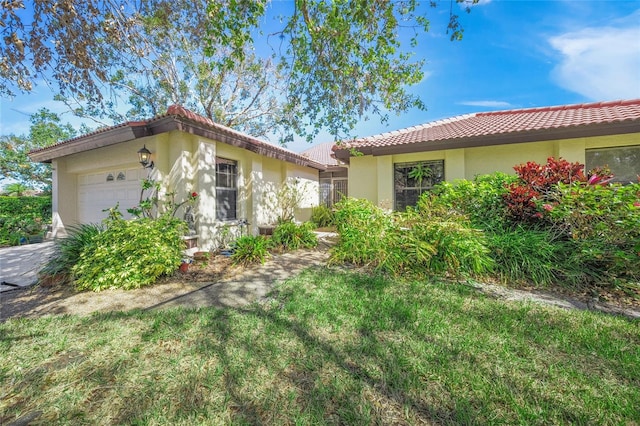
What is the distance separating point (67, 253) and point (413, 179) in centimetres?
886

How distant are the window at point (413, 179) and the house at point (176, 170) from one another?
4.13 meters

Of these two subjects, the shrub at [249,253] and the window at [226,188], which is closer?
the shrub at [249,253]

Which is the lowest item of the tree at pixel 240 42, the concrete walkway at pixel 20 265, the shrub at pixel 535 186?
the concrete walkway at pixel 20 265

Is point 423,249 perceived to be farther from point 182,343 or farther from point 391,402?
point 182,343

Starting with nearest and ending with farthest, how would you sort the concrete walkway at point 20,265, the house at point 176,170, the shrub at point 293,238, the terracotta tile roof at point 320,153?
1. the concrete walkway at point 20,265
2. the house at point 176,170
3. the shrub at point 293,238
4. the terracotta tile roof at point 320,153

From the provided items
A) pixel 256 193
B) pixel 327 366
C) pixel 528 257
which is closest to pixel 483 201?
pixel 528 257

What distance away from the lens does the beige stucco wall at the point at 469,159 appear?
630 centimetres

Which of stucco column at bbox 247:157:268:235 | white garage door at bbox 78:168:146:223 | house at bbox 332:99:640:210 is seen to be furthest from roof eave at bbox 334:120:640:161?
white garage door at bbox 78:168:146:223

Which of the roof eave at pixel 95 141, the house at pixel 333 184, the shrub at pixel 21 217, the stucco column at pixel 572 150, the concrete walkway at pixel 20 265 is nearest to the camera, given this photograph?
the concrete walkway at pixel 20 265

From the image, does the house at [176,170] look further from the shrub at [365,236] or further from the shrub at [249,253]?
the shrub at [365,236]

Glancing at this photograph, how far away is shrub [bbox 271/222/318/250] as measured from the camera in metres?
6.61

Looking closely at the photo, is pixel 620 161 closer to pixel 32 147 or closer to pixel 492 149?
pixel 492 149

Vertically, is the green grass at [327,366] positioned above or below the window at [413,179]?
below

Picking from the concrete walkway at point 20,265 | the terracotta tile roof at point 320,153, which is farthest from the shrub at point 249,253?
the terracotta tile roof at point 320,153
